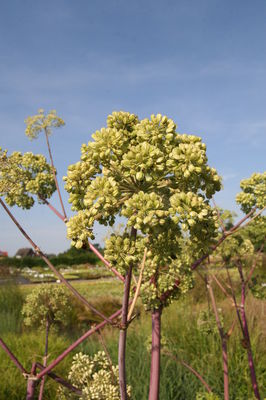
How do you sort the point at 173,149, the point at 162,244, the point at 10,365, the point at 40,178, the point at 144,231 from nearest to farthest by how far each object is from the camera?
the point at 144,231, the point at 173,149, the point at 162,244, the point at 40,178, the point at 10,365

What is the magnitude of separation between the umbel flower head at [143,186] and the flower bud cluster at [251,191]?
2.86m

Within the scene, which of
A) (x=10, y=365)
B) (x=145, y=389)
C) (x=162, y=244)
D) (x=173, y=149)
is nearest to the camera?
(x=173, y=149)

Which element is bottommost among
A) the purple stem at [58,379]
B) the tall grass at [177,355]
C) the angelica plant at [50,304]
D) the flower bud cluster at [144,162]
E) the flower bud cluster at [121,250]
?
the tall grass at [177,355]

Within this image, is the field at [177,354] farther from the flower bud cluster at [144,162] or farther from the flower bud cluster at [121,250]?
the flower bud cluster at [144,162]

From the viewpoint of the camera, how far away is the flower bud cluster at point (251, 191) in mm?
4684

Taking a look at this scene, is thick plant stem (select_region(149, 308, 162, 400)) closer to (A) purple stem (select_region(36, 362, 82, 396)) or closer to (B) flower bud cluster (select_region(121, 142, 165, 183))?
(A) purple stem (select_region(36, 362, 82, 396))

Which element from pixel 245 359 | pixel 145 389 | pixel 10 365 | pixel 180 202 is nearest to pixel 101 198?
pixel 180 202

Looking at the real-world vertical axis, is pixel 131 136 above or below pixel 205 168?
above

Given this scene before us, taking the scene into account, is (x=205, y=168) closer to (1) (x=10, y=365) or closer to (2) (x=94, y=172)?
(2) (x=94, y=172)

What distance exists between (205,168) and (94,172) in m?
0.59

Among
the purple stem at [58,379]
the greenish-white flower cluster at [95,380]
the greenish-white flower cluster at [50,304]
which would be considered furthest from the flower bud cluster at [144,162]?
the greenish-white flower cluster at [50,304]

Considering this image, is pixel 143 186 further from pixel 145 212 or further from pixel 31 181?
pixel 31 181

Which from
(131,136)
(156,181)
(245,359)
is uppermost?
(131,136)

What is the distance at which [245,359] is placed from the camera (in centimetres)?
841
